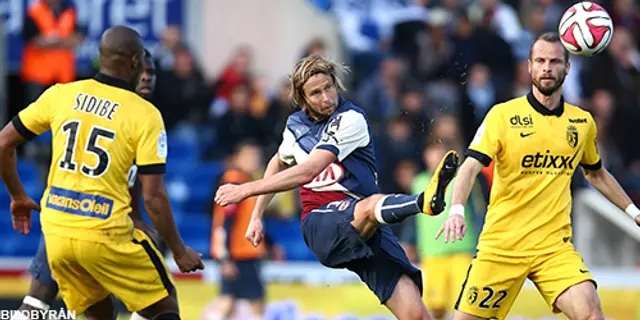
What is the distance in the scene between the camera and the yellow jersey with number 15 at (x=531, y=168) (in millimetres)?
8289

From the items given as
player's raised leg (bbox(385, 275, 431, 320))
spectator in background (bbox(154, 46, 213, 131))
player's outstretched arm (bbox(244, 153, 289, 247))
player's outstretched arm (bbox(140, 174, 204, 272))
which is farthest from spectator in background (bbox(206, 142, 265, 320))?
player's raised leg (bbox(385, 275, 431, 320))

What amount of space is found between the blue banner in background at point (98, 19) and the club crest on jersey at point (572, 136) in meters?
8.89

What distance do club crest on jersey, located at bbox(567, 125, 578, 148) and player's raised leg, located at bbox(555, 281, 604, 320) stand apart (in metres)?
1.01

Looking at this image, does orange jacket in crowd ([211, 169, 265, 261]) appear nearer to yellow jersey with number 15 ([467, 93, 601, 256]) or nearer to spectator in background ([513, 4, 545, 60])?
spectator in background ([513, 4, 545, 60])

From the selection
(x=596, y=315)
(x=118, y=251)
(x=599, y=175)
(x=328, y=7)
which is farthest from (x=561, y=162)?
(x=328, y=7)

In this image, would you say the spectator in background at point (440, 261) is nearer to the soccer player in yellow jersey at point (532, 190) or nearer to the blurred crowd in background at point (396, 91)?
the blurred crowd in background at point (396, 91)

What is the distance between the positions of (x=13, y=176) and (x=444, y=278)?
596 centimetres

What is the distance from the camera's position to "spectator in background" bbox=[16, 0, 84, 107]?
15281mm

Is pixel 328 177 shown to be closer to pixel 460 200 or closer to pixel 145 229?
Result: pixel 460 200

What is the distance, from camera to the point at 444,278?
1290 centimetres

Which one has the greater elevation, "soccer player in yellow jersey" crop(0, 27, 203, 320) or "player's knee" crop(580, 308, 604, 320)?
"soccer player in yellow jersey" crop(0, 27, 203, 320)

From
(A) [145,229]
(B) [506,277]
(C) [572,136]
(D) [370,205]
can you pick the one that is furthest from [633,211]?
(A) [145,229]

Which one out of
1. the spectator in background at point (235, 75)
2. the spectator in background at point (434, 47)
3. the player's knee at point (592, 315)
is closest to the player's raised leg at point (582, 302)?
the player's knee at point (592, 315)

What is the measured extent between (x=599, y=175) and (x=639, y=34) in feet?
31.4
